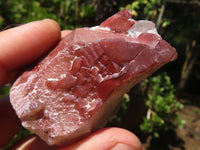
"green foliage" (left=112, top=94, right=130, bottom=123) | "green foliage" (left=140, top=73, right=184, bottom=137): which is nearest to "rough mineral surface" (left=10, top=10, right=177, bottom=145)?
"green foliage" (left=112, top=94, right=130, bottom=123)

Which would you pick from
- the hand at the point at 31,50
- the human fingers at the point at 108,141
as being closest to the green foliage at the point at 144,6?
the hand at the point at 31,50

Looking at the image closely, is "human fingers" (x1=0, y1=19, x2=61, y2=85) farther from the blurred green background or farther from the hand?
the blurred green background

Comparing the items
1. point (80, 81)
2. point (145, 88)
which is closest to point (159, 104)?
point (145, 88)

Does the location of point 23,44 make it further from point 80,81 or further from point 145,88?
point 145,88

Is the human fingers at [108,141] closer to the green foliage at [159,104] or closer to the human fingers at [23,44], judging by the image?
the human fingers at [23,44]

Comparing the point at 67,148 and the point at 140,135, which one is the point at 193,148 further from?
the point at 67,148

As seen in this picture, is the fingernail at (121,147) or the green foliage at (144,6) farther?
the green foliage at (144,6)
